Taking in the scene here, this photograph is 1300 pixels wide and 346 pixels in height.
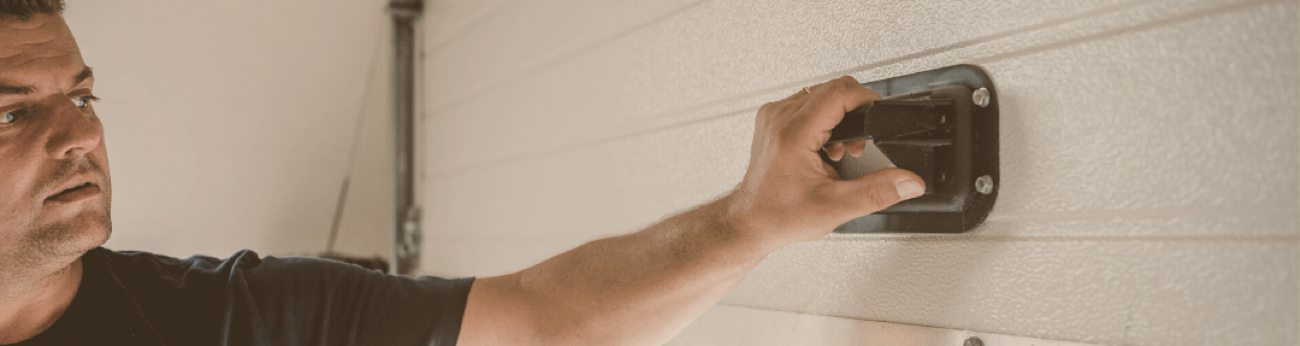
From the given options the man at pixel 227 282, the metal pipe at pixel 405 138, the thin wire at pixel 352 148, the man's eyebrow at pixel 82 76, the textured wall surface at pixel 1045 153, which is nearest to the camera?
the textured wall surface at pixel 1045 153

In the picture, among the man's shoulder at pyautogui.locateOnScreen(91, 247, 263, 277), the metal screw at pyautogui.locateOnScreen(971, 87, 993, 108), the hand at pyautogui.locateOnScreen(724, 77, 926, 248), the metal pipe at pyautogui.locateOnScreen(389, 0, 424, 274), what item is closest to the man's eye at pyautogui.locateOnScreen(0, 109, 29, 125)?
the man's shoulder at pyautogui.locateOnScreen(91, 247, 263, 277)

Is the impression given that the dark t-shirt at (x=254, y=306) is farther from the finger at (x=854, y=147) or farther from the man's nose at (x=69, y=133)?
the finger at (x=854, y=147)

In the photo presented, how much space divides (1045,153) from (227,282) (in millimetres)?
1127

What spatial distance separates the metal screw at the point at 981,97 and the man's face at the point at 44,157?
3.72ft

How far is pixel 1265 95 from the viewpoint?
779 mm

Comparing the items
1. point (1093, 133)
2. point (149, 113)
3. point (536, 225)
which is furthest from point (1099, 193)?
point (149, 113)

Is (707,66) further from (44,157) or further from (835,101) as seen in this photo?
(44,157)

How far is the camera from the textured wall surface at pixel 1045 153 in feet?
2.61

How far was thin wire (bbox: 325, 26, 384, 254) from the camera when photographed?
308 centimetres

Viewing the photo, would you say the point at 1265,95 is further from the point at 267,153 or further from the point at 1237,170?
the point at 267,153

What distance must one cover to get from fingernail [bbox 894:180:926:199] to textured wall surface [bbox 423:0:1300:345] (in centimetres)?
8

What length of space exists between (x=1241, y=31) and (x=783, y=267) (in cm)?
68

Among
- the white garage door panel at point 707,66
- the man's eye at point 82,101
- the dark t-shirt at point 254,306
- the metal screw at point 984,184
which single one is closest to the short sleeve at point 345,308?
the dark t-shirt at point 254,306

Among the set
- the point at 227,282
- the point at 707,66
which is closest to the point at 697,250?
the point at 707,66
